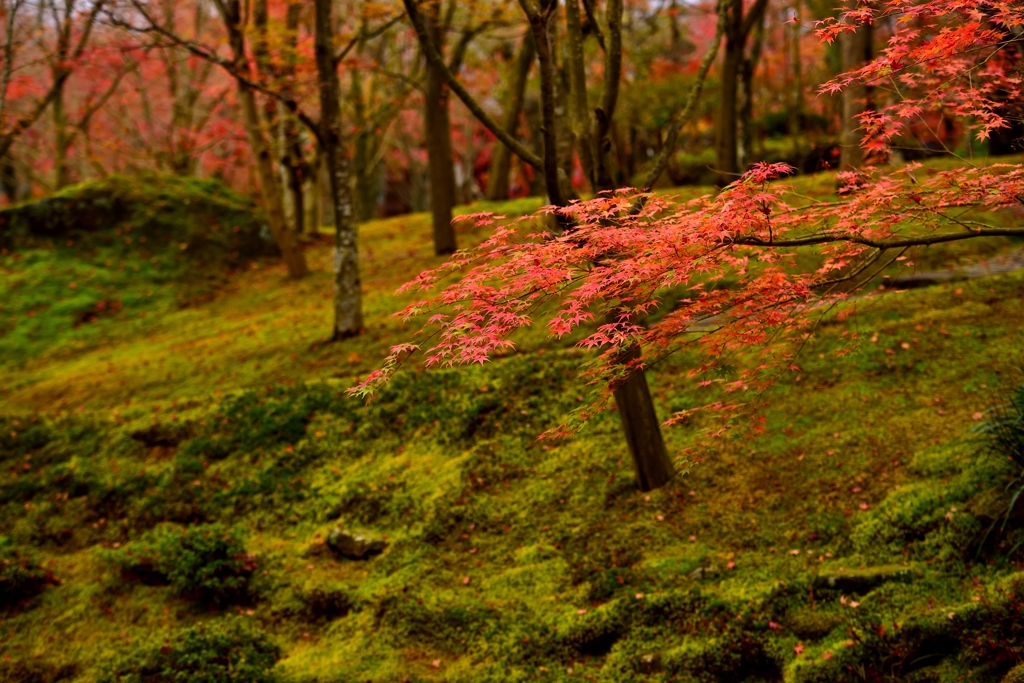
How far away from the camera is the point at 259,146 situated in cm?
1328

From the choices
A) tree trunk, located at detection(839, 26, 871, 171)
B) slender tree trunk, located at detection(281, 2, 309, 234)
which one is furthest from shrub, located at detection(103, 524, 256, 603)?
slender tree trunk, located at detection(281, 2, 309, 234)

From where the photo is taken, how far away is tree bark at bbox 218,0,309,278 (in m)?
12.2

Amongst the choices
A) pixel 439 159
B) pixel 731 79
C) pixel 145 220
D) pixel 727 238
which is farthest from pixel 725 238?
pixel 145 220

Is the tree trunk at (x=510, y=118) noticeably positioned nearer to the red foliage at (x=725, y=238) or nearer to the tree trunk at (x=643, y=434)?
the tree trunk at (x=643, y=434)

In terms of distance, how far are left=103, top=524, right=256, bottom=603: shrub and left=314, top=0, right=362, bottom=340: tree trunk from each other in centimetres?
409

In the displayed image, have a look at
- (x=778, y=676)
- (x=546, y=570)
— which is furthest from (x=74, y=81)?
(x=778, y=676)

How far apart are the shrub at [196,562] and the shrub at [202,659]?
0.75 meters

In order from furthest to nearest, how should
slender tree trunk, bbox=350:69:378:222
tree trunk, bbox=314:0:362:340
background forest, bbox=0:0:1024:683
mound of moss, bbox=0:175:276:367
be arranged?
1. slender tree trunk, bbox=350:69:378:222
2. mound of moss, bbox=0:175:276:367
3. tree trunk, bbox=314:0:362:340
4. background forest, bbox=0:0:1024:683

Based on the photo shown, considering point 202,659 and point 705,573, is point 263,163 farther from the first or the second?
point 705,573

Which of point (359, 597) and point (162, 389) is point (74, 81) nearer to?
point (162, 389)

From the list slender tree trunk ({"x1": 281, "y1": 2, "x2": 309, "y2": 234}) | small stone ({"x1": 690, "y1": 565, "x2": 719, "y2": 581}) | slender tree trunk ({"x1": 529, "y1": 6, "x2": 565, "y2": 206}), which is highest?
slender tree trunk ({"x1": 281, "y1": 2, "x2": 309, "y2": 234})

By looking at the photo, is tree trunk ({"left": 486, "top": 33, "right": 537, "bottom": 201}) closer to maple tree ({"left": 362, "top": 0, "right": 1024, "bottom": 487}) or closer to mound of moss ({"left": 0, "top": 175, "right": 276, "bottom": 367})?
mound of moss ({"left": 0, "top": 175, "right": 276, "bottom": 367})

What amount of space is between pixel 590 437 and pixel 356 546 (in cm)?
253

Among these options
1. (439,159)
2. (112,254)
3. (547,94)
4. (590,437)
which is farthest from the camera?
(112,254)
